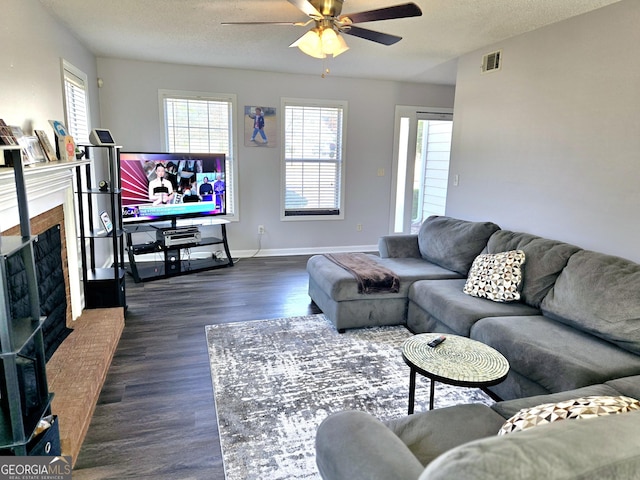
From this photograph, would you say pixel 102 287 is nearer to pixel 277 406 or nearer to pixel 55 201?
pixel 55 201

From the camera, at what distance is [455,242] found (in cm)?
371

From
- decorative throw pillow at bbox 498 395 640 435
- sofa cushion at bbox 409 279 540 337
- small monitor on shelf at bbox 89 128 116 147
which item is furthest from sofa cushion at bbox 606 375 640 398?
small monitor on shelf at bbox 89 128 116 147

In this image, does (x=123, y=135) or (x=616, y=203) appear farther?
(x=123, y=135)

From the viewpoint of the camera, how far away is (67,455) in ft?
6.01

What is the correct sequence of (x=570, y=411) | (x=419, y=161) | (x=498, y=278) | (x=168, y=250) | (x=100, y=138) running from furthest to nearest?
(x=419, y=161) < (x=168, y=250) < (x=100, y=138) < (x=498, y=278) < (x=570, y=411)

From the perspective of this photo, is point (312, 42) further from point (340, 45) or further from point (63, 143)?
point (63, 143)

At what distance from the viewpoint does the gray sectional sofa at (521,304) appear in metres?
2.20

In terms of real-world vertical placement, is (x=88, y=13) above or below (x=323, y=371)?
above

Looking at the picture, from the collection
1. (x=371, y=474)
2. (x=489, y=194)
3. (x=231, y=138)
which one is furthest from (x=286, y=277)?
(x=371, y=474)

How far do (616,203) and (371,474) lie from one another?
2.65 meters

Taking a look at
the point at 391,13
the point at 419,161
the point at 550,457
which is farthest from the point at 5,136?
the point at 419,161

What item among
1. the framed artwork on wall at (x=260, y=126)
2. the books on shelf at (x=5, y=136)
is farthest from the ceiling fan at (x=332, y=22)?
the framed artwork on wall at (x=260, y=126)

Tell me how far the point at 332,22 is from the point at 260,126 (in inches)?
118

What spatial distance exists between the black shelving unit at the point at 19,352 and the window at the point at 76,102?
223cm
